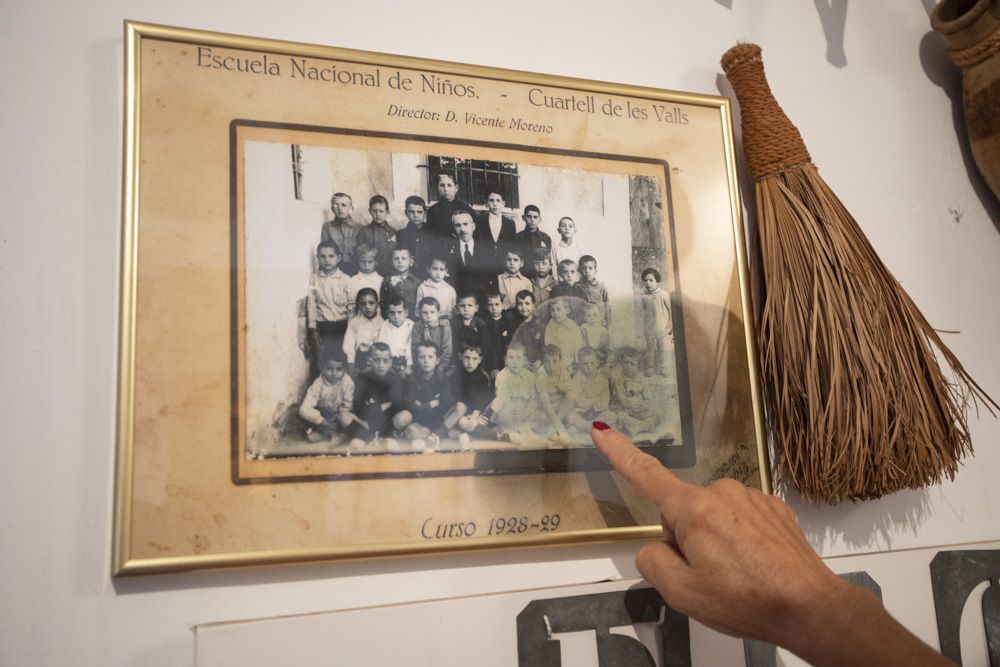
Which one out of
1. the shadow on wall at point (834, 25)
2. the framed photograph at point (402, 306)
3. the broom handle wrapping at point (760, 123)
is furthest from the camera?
the shadow on wall at point (834, 25)

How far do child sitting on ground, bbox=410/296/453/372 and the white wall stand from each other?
213mm

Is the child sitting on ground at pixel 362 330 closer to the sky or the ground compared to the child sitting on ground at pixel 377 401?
closer to the sky

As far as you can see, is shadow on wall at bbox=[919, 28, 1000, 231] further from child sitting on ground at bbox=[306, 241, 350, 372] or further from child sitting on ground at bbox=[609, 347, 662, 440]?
child sitting on ground at bbox=[306, 241, 350, 372]

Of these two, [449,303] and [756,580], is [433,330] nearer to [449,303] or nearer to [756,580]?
[449,303]

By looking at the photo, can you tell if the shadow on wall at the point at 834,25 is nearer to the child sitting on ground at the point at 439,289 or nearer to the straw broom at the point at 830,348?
the straw broom at the point at 830,348

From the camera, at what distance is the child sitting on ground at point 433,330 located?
0.78 meters

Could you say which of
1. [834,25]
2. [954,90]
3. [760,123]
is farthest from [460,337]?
[954,90]

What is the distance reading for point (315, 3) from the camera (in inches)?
33.4

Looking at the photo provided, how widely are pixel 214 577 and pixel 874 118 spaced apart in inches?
40.4

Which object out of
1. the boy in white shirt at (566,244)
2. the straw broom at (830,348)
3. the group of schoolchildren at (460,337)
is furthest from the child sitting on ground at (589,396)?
the straw broom at (830,348)

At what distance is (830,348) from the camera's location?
2.77 feet

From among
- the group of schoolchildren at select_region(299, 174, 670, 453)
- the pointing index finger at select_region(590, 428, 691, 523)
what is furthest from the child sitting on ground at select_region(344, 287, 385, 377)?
the pointing index finger at select_region(590, 428, 691, 523)

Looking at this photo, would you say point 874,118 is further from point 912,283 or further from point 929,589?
point 929,589

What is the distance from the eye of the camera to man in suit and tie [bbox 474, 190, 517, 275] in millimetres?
825
